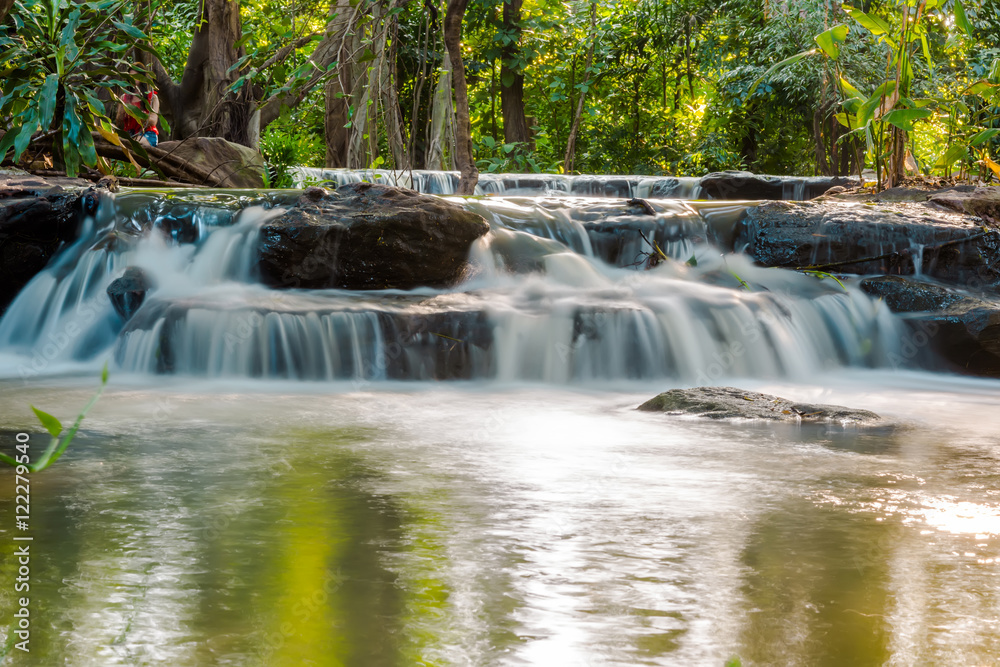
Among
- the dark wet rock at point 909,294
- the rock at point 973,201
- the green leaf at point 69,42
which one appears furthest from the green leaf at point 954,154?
the green leaf at point 69,42

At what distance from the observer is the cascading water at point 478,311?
5.26m

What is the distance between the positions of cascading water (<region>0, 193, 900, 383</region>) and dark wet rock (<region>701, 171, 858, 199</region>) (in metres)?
3.57

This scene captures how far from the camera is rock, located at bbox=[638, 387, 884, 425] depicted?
386 cm

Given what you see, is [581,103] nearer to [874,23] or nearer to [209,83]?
[209,83]

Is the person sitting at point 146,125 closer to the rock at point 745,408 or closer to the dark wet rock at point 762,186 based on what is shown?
the dark wet rock at point 762,186

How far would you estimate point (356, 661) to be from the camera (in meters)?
1.39

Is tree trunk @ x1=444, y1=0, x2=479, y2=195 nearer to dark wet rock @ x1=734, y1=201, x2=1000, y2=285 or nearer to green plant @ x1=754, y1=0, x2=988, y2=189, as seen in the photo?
green plant @ x1=754, y1=0, x2=988, y2=189

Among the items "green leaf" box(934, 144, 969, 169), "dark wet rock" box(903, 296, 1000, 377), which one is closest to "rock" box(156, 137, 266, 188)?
"dark wet rock" box(903, 296, 1000, 377)

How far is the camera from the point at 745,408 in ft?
12.9

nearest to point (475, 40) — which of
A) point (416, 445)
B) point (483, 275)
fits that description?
point (483, 275)

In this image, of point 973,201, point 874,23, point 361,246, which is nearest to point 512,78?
point 874,23

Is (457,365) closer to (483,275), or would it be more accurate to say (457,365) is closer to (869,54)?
(483,275)

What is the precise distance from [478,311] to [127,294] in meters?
2.16

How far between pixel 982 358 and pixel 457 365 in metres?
3.22
